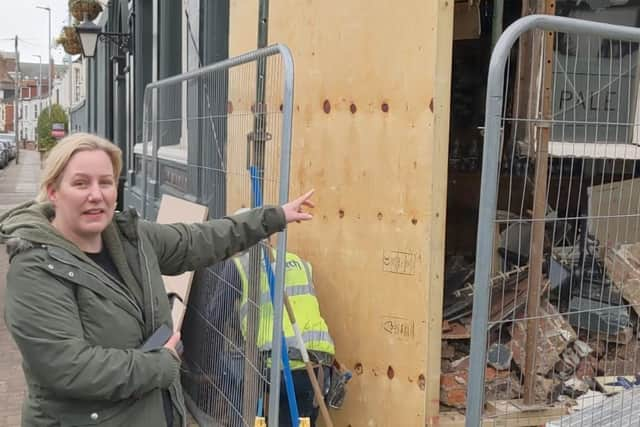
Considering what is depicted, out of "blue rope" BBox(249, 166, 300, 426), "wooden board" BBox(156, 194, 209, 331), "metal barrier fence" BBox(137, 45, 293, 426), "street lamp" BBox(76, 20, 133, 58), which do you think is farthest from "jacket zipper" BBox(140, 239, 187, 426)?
"street lamp" BBox(76, 20, 133, 58)

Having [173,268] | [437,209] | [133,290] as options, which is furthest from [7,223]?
[437,209]

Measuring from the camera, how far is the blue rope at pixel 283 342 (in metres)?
3.39

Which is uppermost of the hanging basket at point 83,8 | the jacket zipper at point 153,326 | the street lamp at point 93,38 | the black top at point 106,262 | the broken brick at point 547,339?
the hanging basket at point 83,8

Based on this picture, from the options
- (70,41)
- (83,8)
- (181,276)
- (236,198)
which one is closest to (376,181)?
(236,198)

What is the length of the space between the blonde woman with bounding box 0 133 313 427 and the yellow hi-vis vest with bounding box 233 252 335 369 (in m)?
0.93

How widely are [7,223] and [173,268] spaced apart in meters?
0.70

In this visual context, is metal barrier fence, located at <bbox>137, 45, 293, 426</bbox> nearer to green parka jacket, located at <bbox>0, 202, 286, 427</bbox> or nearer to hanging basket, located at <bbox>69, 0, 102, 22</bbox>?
green parka jacket, located at <bbox>0, 202, 286, 427</bbox>

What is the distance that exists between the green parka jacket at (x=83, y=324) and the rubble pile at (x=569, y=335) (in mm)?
1667

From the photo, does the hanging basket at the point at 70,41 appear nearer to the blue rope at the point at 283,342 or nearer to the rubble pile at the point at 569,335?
the blue rope at the point at 283,342

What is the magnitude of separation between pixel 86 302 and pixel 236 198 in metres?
1.73

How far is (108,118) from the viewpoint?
13.7 m

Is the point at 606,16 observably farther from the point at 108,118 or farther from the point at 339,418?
the point at 108,118

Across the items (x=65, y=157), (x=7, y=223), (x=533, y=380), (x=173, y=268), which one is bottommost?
(x=533, y=380)

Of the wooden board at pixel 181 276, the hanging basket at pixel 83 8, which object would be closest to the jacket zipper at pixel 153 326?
the wooden board at pixel 181 276
